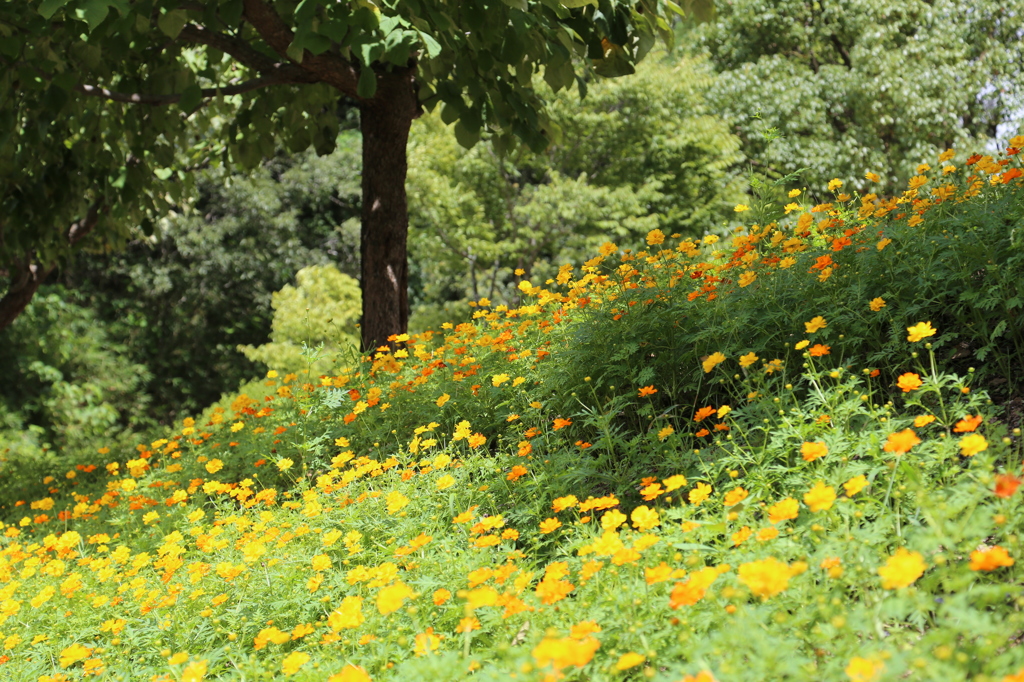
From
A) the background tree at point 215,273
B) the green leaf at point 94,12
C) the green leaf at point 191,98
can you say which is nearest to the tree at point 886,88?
the background tree at point 215,273

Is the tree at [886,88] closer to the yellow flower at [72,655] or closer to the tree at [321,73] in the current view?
the tree at [321,73]

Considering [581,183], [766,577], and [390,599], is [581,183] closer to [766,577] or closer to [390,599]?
[390,599]

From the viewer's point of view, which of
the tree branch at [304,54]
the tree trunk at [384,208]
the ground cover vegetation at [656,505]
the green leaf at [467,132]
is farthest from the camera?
the tree trunk at [384,208]

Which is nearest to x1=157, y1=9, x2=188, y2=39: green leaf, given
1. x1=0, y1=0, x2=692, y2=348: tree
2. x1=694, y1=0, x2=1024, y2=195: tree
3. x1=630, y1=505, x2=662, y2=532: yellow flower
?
x1=0, y1=0, x2=692, y2=348: tree

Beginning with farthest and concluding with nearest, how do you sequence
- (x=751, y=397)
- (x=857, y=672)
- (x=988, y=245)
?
(x=988, y=245)
(x=751, y=397)
(x=857, y=672)

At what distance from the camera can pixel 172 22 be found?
404cm

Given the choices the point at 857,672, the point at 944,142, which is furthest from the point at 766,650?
the point at 944,142

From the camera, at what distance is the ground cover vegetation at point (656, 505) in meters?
1.67

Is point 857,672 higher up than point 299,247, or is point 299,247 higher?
point 299,247

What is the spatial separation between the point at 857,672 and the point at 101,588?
297cm

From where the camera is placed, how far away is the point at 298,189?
55.6ft

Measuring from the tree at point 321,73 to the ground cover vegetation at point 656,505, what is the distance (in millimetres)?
1214

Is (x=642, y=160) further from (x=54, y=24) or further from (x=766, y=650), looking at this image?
(x=766, y=650)

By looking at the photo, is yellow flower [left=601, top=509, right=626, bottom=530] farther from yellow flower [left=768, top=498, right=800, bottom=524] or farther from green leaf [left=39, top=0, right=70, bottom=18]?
green leaf [left=39, top=0, right=70, bottom=18]
